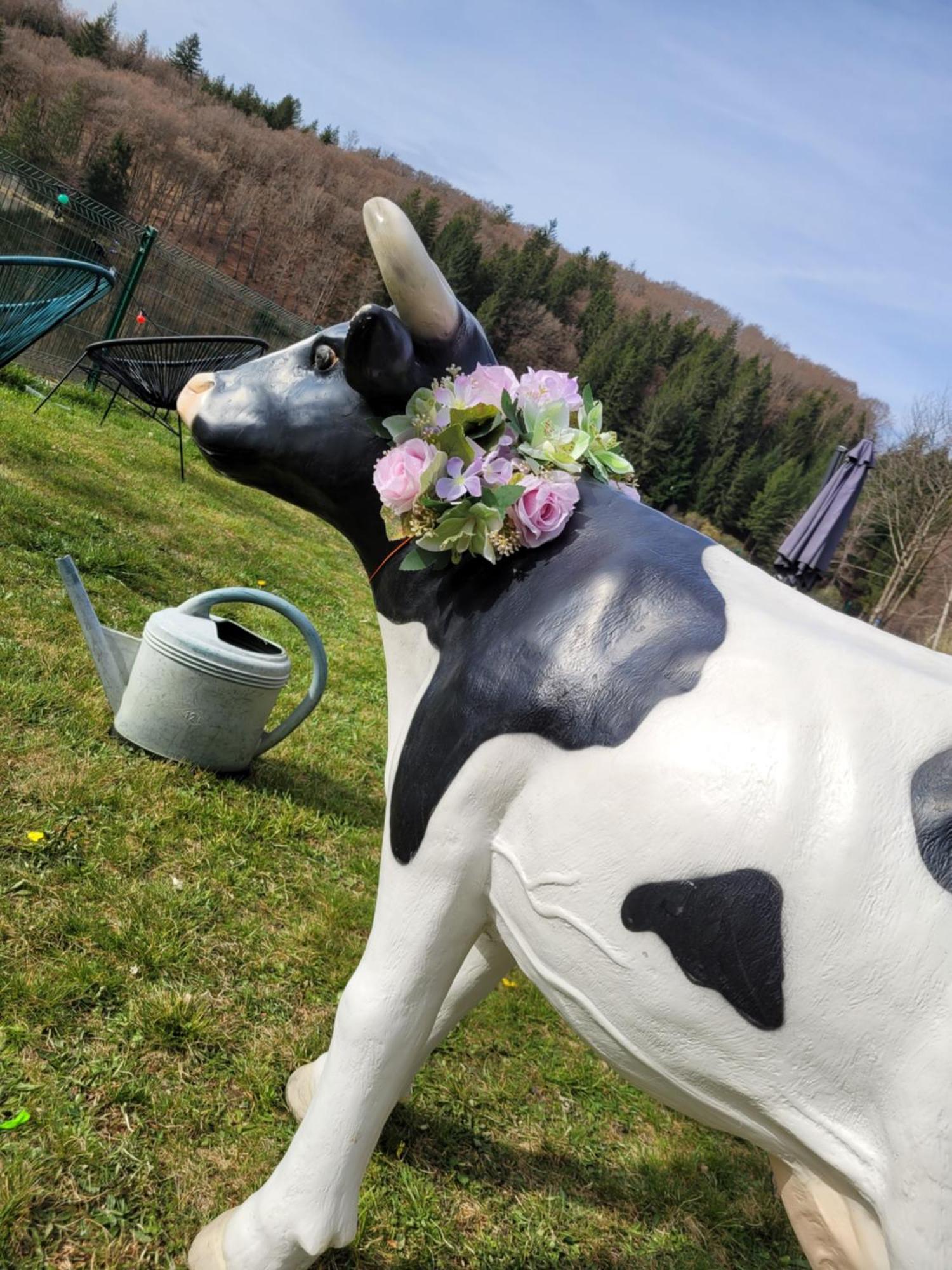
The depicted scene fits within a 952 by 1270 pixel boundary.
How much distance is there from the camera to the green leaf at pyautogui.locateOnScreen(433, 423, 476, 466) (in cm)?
177

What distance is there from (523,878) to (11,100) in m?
64.3

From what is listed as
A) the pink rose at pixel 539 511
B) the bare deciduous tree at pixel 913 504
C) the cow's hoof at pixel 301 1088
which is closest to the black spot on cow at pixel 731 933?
the pink rose at pixel 539 511

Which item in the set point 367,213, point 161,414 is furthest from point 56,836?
point 161,414

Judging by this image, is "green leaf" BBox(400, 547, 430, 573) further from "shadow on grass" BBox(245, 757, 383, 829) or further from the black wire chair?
the black wire chair

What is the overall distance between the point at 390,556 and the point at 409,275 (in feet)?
1.94

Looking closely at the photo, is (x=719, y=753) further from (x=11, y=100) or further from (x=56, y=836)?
(x=11, y=100)

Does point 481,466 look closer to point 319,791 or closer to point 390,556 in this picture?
point 390,556

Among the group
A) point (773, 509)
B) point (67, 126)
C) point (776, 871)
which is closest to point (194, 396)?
point (776, 871)

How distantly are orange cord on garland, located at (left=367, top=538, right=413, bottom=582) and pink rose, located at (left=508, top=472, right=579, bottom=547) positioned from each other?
30 centimetres

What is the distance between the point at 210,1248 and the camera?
6.11 feet

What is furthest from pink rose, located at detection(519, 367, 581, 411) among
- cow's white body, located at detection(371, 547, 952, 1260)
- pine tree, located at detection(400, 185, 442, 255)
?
pine tree, located at detection(400, 185, 442, 255)

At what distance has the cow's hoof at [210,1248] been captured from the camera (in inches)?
71.8

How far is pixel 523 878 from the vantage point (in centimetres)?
151

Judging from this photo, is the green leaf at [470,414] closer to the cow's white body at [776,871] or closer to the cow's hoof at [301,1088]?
the cow's white body at [776,871]
